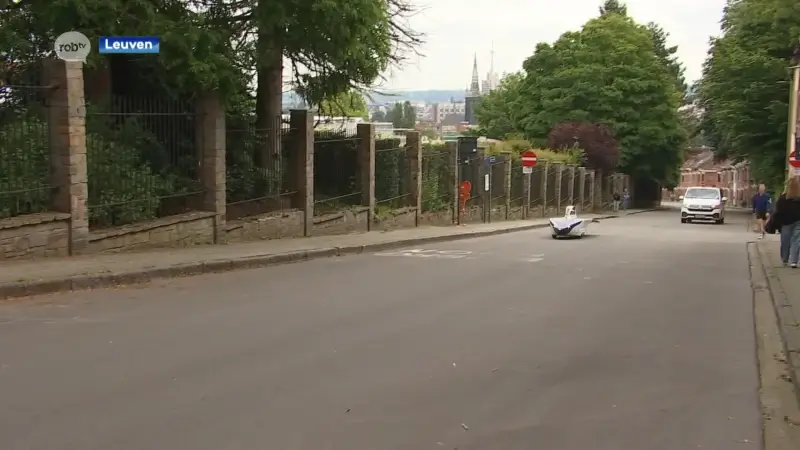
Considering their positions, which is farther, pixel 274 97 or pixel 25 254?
pixel 274 97

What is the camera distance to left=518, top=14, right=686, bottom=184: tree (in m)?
57.6

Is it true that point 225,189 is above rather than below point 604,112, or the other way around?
below

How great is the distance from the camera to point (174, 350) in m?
7.50

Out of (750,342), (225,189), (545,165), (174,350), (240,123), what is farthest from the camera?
(545,165)

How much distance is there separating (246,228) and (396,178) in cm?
871

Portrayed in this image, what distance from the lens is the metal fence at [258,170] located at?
18047 mm

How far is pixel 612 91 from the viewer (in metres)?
57.5

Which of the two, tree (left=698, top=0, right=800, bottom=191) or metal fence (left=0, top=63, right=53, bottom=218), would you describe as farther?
tree (left=698, top=0, right=800, bottom=191)

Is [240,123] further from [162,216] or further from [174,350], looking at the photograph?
[174,350]

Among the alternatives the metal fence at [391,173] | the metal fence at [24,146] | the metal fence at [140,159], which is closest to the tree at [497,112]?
the metal fence at [391,173]

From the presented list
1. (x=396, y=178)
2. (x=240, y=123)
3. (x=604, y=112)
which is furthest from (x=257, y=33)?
(x=604, y=112)

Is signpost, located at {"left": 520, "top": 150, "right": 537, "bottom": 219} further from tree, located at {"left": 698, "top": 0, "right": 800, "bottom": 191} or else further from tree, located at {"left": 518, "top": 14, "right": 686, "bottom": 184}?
tree, located at {"left": 518, "top": 14, "right": 686, "bottom": 184}

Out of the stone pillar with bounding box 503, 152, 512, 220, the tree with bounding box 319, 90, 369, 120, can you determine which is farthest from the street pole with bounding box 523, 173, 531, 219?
the tree with bounding box 319, 90, 369, 120

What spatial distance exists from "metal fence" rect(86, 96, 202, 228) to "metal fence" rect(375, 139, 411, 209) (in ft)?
27.8
